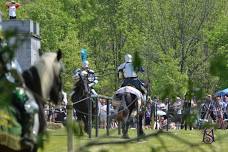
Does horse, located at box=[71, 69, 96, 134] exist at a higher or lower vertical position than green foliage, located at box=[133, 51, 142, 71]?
higher

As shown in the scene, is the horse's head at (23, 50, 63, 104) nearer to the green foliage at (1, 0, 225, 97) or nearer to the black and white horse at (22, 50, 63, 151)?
the black and white horse at (22, 50, 63, 151)

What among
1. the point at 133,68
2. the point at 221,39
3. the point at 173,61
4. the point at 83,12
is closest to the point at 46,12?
the point at 83,12

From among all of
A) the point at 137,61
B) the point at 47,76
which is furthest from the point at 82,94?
the point at 137,61

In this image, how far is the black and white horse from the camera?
725 centimetres

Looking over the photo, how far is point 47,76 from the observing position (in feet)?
25.5

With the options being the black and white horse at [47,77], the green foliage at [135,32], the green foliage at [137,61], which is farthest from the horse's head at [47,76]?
the green foliage at [135,32]

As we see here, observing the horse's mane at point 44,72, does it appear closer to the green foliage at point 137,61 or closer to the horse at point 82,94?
the green foliage at point 137,61

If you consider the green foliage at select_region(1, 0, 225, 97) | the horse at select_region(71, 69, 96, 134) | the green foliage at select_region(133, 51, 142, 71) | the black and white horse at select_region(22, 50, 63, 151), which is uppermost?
the green foliage at select_region(1, 0, 225, 97)

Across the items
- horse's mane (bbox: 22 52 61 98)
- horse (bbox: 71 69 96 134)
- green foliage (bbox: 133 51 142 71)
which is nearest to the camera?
green foliage (bbox: 133 51 142 71)

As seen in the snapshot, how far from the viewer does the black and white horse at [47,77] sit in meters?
7.25

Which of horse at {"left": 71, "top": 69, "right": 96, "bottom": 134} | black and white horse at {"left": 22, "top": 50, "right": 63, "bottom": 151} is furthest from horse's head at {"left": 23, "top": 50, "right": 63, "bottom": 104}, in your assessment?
horse at {"left": 71, "top": 69, "right": 96, "bottom": 134}

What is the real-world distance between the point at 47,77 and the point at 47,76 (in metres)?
0.01

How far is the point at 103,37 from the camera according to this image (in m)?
48.6

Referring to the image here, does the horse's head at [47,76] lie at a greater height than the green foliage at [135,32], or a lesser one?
lesser
